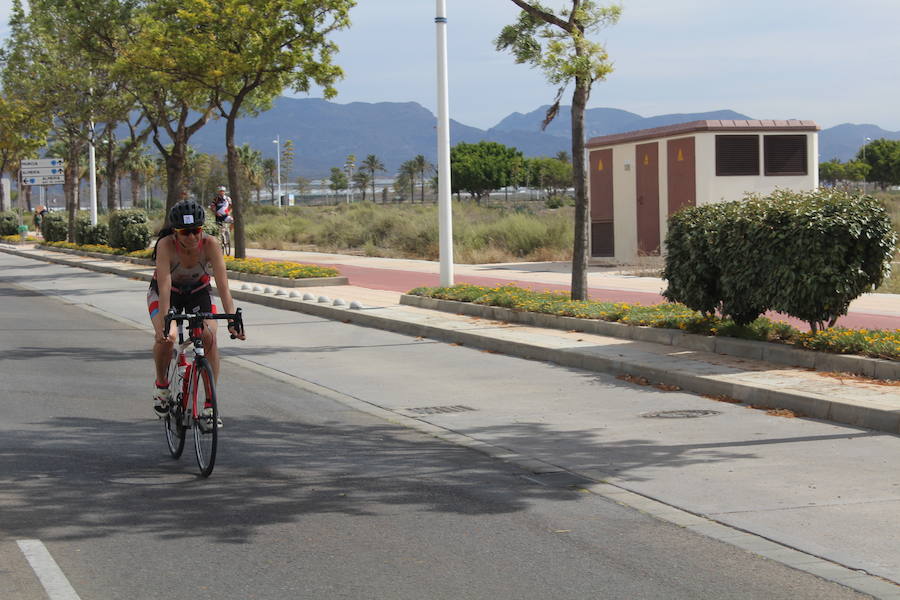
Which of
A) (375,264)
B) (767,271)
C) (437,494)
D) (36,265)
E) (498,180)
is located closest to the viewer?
(437,494)

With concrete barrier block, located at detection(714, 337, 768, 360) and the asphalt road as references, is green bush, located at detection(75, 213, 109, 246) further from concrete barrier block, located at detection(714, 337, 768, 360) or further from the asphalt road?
concrete barrier block, located at detection(714, 337, 768, 360)

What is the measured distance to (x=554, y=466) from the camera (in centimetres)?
791

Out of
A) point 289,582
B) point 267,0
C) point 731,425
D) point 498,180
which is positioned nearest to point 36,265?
point 267,0

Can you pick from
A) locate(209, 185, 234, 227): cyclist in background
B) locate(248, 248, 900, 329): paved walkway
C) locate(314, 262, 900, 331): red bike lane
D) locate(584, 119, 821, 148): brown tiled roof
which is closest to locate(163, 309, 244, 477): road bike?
locate(314, 262, 900, 331): red bike lane

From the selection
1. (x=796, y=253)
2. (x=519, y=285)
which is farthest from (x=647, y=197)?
(x=796, y=253)

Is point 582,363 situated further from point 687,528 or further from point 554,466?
point 687,528

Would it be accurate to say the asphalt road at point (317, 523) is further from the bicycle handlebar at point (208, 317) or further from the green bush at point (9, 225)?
the green bush at point (9, 225)

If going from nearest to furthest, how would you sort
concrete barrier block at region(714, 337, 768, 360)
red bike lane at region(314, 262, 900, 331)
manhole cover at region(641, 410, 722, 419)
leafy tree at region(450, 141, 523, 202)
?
manhole cover at region(641, 410, 722, 419) → concrete barrier block at region(714, 337, 768, 360) → red bike lane at region(314, 262, 900, 331) → leafy tree at region(450, 141, 523, 202)

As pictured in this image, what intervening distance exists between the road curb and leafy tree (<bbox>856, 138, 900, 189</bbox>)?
11820cm

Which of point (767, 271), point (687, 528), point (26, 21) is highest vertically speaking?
point (26, 21)

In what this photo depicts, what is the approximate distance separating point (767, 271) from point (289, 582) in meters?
7.53

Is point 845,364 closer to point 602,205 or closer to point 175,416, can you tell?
point 175,416

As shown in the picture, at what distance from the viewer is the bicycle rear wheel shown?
7.98 m

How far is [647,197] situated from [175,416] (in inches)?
821
